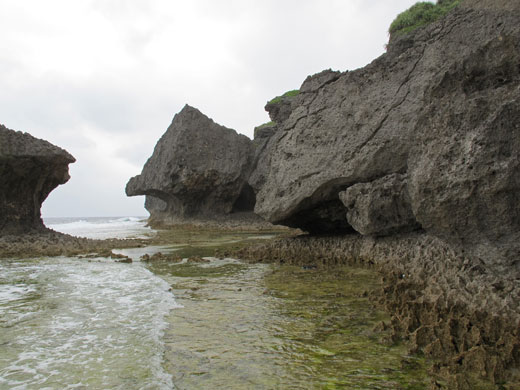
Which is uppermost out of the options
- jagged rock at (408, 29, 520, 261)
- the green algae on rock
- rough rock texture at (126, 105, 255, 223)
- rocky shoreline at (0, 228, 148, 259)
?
rough rock texture at (126, 105, 255, 223)

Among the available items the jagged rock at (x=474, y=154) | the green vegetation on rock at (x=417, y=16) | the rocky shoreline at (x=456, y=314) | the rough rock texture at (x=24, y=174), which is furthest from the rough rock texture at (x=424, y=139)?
the green vegetation on rock at (x=417, y=16)

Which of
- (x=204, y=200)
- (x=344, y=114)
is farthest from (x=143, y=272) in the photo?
(x=204, y=200)

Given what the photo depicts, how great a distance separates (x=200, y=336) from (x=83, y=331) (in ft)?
5.24

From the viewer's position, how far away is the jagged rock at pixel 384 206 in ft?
30.4

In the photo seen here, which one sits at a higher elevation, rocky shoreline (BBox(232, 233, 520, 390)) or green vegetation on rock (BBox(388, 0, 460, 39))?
green vegetation on rock (BBox(388, 0, 460, 39))

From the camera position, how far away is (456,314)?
15.4ft

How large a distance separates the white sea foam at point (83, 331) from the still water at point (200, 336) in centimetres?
1

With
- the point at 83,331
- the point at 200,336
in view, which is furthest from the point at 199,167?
the point at 200,336

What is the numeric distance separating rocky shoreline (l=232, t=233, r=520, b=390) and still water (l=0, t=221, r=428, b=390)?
282 mm

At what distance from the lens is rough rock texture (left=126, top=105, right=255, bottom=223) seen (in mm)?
30953

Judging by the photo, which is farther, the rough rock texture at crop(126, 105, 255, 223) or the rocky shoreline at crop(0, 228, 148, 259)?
the rough rock texture at crop(126, 105, 255, 223)

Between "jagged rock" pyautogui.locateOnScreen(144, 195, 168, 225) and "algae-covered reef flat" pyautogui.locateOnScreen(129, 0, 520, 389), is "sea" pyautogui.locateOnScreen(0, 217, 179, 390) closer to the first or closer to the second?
"algae-covered reef flat" pyautogui.locateOnScreen(129, 0, 520, 389)

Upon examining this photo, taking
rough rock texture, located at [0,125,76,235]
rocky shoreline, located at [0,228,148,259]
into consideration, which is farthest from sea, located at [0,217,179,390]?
rough rock texture, located at [0,125,76,235]

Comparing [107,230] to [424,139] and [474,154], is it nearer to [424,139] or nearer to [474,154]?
[424,139]
